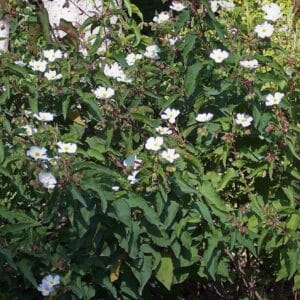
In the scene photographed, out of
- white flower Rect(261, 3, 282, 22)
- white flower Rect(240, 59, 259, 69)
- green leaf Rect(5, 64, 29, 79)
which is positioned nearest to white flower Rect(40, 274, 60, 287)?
green leaf Rect(5, 64, 29, 79)

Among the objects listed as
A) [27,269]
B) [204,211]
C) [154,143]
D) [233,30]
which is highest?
[233,30]

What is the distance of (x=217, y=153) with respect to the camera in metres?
3.05

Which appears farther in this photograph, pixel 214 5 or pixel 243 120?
pixel 214 5

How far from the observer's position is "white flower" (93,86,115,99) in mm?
2945

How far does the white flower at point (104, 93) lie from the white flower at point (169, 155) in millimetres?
321

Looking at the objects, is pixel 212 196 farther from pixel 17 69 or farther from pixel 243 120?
pixel 17 69

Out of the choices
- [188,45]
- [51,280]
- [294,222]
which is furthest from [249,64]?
[51,280]

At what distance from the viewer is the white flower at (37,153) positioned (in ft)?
8.66

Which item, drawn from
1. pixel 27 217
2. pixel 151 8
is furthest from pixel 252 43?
pixel 151 8

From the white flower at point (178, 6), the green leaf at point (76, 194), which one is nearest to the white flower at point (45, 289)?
the green leaf at point (76, 194)

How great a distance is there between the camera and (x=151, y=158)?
282 centimetres

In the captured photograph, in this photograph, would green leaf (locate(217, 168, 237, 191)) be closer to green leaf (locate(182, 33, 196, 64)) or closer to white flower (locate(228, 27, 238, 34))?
green leaf (locate(182, 33, 196, 64))

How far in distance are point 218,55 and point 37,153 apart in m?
0.78

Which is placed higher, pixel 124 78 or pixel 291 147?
pixel 124 78
